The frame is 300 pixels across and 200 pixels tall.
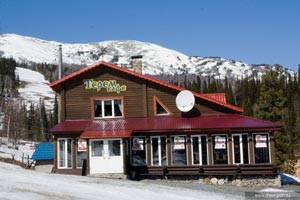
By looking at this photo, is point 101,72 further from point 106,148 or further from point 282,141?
point 282,141

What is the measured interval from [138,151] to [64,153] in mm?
4745

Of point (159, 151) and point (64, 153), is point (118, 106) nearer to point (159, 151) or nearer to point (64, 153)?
point (159, 151)

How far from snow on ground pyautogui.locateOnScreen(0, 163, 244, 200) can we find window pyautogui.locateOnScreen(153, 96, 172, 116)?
733cm

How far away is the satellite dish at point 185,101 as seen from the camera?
26.6 metres

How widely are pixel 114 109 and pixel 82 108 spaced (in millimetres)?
2144

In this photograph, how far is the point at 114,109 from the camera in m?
28.4

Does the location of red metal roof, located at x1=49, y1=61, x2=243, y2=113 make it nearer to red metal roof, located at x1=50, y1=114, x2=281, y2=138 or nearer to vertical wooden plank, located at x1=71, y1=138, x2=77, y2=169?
red metal roof, located at x1=50, y1=114, x2=281, y2=138

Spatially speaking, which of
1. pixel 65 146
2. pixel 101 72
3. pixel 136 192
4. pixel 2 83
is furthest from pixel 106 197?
pixel 2 83

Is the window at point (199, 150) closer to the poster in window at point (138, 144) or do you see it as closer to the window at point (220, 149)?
the window at point (220, 149)

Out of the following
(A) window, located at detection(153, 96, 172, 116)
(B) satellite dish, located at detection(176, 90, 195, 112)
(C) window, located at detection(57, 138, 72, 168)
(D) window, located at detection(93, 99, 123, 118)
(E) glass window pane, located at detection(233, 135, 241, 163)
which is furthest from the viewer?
(D) window, located at detection(93, 99, 123, 118)

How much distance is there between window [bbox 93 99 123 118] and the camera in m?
28.4

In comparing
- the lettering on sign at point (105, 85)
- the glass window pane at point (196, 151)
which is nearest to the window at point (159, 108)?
the lettering on sign at point (105, 85)

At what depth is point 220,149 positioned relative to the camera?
2556cm

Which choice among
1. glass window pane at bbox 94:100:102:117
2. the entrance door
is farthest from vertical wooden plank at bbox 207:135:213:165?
glass window pane at bbox 94:100:102:117
